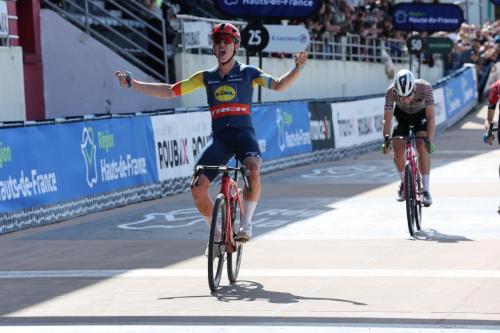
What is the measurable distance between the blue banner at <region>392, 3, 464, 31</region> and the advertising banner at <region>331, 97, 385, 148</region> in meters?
8.71

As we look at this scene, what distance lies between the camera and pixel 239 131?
10.4 metres

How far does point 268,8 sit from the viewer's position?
81.3 feet

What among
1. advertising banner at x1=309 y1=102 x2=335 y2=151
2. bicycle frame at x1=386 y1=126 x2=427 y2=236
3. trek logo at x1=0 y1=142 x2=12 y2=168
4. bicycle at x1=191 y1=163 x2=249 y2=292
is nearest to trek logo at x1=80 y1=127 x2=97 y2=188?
trek logo at x1=0 y1=142 x2=12 y2=168

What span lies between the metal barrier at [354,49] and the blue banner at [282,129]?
12.0 ft

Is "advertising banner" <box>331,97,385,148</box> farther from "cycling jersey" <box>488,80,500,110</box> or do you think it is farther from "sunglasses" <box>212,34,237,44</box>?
"sunglasses" <box>212,34,237,44</box>

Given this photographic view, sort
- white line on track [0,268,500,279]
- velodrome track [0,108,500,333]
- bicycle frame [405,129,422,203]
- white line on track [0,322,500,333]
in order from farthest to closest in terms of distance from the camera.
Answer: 1. bicycle frame [405,129,422,203]
2. white line on track [0,268,500,279]
3. velodrome track [0,108,500,333]
4. white line on track [0,322,500,333]

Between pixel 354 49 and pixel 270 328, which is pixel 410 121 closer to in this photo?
pixel 270 328

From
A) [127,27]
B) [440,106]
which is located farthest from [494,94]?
[440,106]

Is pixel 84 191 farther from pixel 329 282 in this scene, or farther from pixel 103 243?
pixel 329 282

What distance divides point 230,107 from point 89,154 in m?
6.56

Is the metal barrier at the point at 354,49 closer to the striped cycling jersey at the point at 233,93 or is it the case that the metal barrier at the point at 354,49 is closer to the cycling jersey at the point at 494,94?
the cycling jersey at the point at 494,94

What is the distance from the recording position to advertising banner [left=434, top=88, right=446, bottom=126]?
3525cm

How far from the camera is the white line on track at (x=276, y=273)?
10.5 m

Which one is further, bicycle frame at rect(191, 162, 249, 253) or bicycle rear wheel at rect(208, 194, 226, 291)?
bicycle frame at rect(191, 162, 249, 253)
